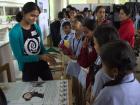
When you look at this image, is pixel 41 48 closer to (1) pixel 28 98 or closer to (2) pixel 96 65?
(2) pixel 96 65

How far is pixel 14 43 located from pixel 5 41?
2.78 feet

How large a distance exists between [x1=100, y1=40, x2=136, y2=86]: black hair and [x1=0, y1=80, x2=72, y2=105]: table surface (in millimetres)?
490

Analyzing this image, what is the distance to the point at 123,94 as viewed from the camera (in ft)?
3.78

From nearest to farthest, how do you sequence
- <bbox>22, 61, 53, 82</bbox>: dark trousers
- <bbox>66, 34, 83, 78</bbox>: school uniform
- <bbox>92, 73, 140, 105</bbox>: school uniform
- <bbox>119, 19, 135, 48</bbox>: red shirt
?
<bbox>92, 73, 140, 105</bbox>: school uniform
<bbox>22, 61, 53, 82</bbox>: dark trousers
<bbox>66, 34, 83, 78</bbox>: school uniform
<bbox>119, 19, 135, 48</bbox>: red shirt

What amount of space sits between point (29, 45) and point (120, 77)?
1.33 m

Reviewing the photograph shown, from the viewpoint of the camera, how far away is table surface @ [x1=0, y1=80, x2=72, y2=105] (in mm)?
1604

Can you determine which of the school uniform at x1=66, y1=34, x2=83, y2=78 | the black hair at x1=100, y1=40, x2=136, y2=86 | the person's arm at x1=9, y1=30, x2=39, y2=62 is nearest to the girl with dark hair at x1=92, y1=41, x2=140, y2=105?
the black hair at x1=100, y1=40, x2=136, y2=86

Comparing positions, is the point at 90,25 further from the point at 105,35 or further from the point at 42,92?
the point at 42,92

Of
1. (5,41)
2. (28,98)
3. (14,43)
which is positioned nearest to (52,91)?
(28,98)

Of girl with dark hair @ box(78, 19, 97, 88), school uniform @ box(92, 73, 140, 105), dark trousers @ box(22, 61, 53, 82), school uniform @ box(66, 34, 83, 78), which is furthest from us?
school uniform @ box(66, 34, 83, 78)

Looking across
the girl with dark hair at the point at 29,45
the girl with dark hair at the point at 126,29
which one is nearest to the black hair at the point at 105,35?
the girl with dark hair at the point at 29,45

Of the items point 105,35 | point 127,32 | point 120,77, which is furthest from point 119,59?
point 127,32

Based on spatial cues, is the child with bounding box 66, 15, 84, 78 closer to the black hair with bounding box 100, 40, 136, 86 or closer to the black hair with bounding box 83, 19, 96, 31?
the black hair with bounding box 83, 19, 96, 31

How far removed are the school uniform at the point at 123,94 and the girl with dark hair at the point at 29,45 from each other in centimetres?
109
